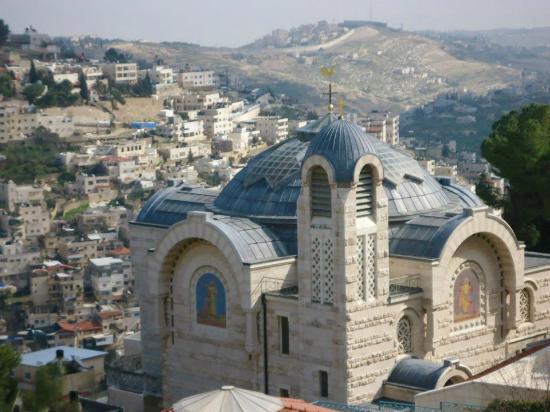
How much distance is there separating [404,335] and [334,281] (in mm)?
2232

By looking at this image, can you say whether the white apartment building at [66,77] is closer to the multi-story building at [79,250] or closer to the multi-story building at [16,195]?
the multi-story building at [16,195]

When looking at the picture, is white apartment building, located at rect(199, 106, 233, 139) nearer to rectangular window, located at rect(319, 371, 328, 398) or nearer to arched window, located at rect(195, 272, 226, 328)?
arched window, located at rect(195, 272, 226, 328)

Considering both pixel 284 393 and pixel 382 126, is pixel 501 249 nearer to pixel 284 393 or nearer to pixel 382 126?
pixel 284 393

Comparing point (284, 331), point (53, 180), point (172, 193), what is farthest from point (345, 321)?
point (53, 180)

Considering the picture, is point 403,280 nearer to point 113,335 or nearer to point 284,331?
point 284,331

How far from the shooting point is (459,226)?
1109 inches

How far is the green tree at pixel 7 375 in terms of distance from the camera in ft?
99.2

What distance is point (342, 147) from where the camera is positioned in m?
26.8

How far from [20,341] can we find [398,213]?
47.7 metres

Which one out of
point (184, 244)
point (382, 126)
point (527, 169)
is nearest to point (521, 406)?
point (184, 244)

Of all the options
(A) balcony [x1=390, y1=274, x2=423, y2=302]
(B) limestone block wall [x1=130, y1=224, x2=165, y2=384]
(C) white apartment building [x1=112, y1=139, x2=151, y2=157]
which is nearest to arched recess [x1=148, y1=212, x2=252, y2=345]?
(B) limestone block wall [x1=130, y1=224, x2=165, y2=384]

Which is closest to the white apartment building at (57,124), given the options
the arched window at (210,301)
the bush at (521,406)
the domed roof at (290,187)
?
the domed roof at (290,187)

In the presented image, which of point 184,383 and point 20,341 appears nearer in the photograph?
point 184,383

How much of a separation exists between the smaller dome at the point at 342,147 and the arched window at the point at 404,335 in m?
3.37
